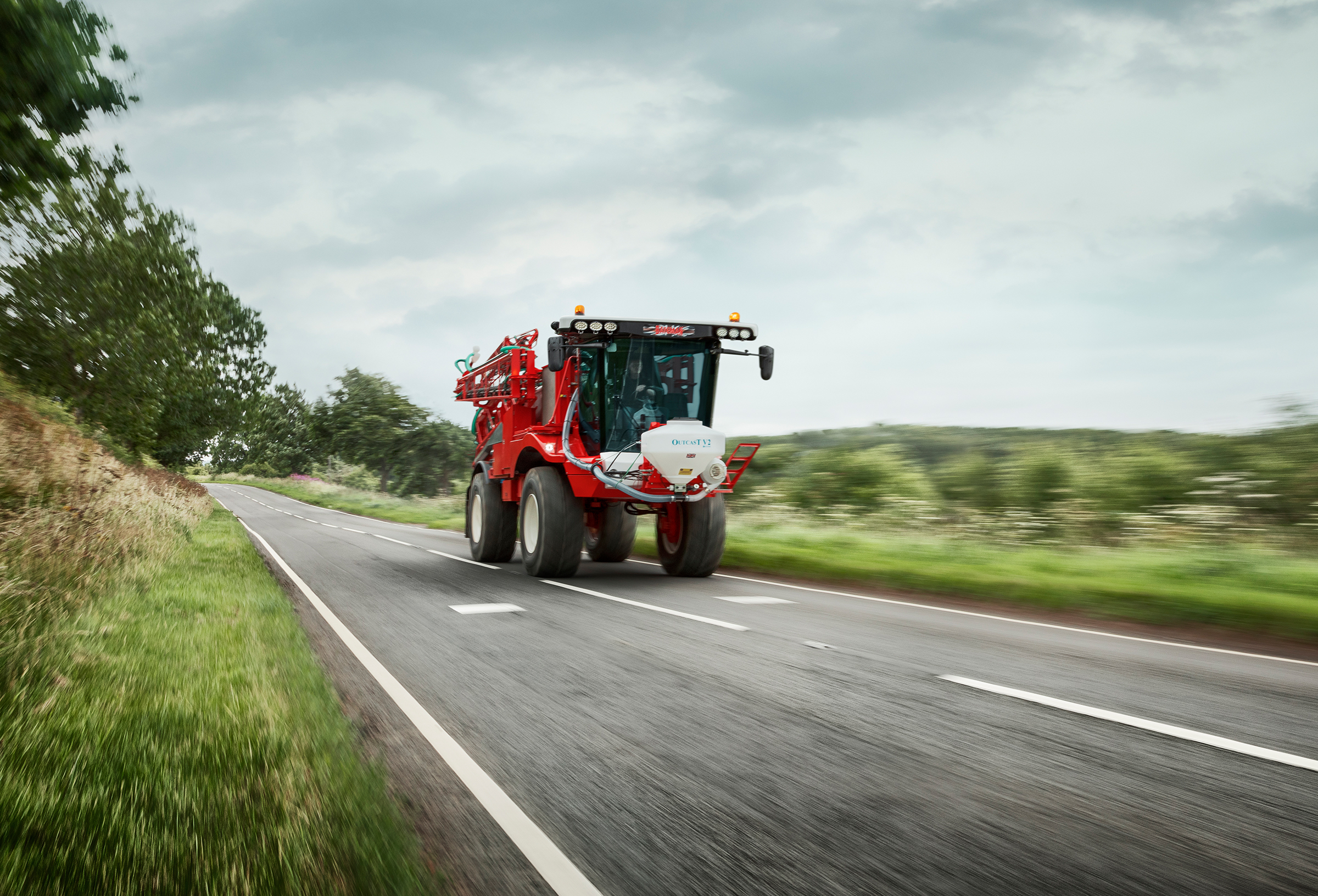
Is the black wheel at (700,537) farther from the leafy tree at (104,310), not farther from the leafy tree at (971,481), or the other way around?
the leafy tree at (104,310)

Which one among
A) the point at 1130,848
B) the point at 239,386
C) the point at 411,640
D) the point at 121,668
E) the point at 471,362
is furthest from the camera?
the point at 239,386

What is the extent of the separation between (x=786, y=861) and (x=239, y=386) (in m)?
38.0

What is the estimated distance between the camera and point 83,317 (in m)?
22.4

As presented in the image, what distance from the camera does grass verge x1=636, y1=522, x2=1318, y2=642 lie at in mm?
7551

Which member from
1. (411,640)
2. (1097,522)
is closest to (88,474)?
(411,640)

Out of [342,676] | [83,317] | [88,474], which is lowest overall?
[342,676]

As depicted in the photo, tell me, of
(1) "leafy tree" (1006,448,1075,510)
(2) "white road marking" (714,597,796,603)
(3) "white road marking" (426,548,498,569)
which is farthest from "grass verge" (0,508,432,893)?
(1) "leafy tree" (1006,448,1075,510)

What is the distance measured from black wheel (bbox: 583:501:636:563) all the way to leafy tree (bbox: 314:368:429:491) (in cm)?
3302

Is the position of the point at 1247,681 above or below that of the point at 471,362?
below

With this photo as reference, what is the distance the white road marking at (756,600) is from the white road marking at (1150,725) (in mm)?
3835

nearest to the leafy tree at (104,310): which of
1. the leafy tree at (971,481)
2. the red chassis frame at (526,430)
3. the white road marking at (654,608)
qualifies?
the red chassis frame at (526,430)

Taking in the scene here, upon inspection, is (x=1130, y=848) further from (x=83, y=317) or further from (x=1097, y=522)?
(x=83, y=317)

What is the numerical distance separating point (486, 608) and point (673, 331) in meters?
4.94

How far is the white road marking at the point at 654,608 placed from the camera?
7.38 metres
